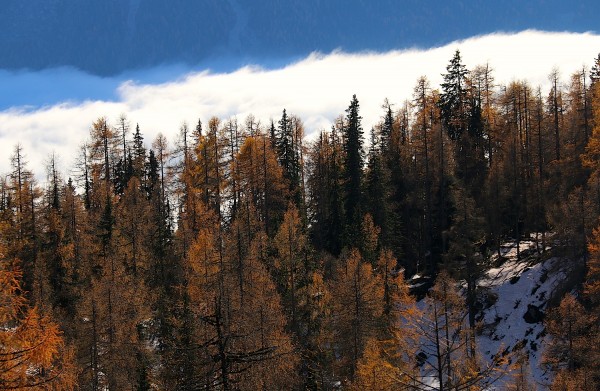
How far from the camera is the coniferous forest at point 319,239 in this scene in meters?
32.9

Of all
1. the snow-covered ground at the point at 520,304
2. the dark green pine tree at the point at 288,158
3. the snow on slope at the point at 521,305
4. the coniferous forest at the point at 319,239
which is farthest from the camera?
the dark green pine tree at the point at 288,158

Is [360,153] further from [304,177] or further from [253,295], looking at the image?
[253,295]

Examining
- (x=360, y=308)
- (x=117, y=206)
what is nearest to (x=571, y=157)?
(x=360, y=308)

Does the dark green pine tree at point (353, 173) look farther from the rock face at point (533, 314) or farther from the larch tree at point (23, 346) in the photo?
the larch tree at point (23, 346)

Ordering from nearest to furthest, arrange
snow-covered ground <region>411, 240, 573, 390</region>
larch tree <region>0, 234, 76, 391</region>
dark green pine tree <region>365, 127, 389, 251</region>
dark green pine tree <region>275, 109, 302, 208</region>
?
larch tree <region>0, 234, 76, 391</region>, snow-covered ground <region>411, 240, 573, 390</region>, dark green pine tree <region>365, 127, 389, 251</region>, dark green pine tree <region>275, 109, 302, 208</region>

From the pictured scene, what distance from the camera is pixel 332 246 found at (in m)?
54.0

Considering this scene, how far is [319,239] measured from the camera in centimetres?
5919

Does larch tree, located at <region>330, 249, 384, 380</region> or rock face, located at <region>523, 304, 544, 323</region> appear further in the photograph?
rock face, located at <region>523, 304, 544, 323</region>

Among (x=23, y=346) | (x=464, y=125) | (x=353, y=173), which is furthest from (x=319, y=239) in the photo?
(x=23, y=346)

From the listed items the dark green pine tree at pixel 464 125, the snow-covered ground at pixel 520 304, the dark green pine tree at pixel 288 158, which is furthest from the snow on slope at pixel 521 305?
the dark green pine tree at pixel 288 158

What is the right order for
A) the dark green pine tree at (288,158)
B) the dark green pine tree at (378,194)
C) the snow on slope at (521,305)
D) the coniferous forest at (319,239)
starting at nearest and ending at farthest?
the coniferous forest at (319,239) < the snow on slope at (521,305) < the dark green pine tree at (378,194) < the dark green pine tree at (288,158)

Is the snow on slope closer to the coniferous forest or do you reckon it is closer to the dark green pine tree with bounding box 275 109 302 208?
the coniferous forest

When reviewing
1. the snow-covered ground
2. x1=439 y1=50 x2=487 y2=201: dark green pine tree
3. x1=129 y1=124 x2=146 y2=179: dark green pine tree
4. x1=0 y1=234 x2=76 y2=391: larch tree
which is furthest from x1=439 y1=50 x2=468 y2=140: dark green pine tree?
x1=0 y1=234 x2=76 y2=391: larch tree

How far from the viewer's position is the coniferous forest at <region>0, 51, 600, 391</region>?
3291 cm
